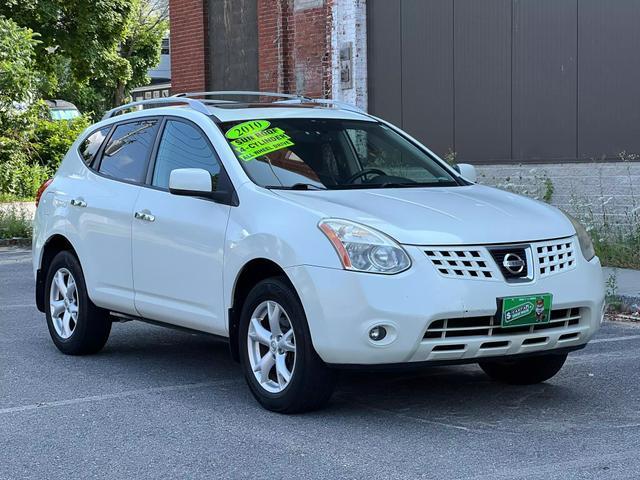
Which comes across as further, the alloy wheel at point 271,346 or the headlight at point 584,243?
the headlight at point 584,243

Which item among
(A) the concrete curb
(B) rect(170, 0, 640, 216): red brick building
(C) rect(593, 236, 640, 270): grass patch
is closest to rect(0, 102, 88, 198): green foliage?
(B) rect(170, 0, 640, 216): red brick building

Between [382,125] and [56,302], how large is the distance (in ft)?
9.25

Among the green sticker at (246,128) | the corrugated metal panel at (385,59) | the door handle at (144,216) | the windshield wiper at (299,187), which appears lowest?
the door handle at (144,216)

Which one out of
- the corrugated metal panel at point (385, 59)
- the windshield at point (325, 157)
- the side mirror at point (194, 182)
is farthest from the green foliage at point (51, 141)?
the side mirror at point (194, 182)

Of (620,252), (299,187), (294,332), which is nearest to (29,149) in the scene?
(620,252)

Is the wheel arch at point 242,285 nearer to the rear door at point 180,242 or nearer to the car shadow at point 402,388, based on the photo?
the rear door at point 180,242

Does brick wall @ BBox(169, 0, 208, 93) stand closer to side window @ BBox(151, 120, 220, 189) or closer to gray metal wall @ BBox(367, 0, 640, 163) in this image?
gray metal wall @ BBox(367, 0, 640, 163)

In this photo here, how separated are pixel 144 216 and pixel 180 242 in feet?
1.62

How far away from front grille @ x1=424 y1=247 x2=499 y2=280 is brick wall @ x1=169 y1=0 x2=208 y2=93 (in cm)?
1716

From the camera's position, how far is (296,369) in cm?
622

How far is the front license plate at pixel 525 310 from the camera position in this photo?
6.06m

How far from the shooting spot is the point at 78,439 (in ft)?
19.8

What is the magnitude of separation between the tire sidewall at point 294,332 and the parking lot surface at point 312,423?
128 mm

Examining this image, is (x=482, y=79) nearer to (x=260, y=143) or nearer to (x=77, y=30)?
(x=260, y=143)
